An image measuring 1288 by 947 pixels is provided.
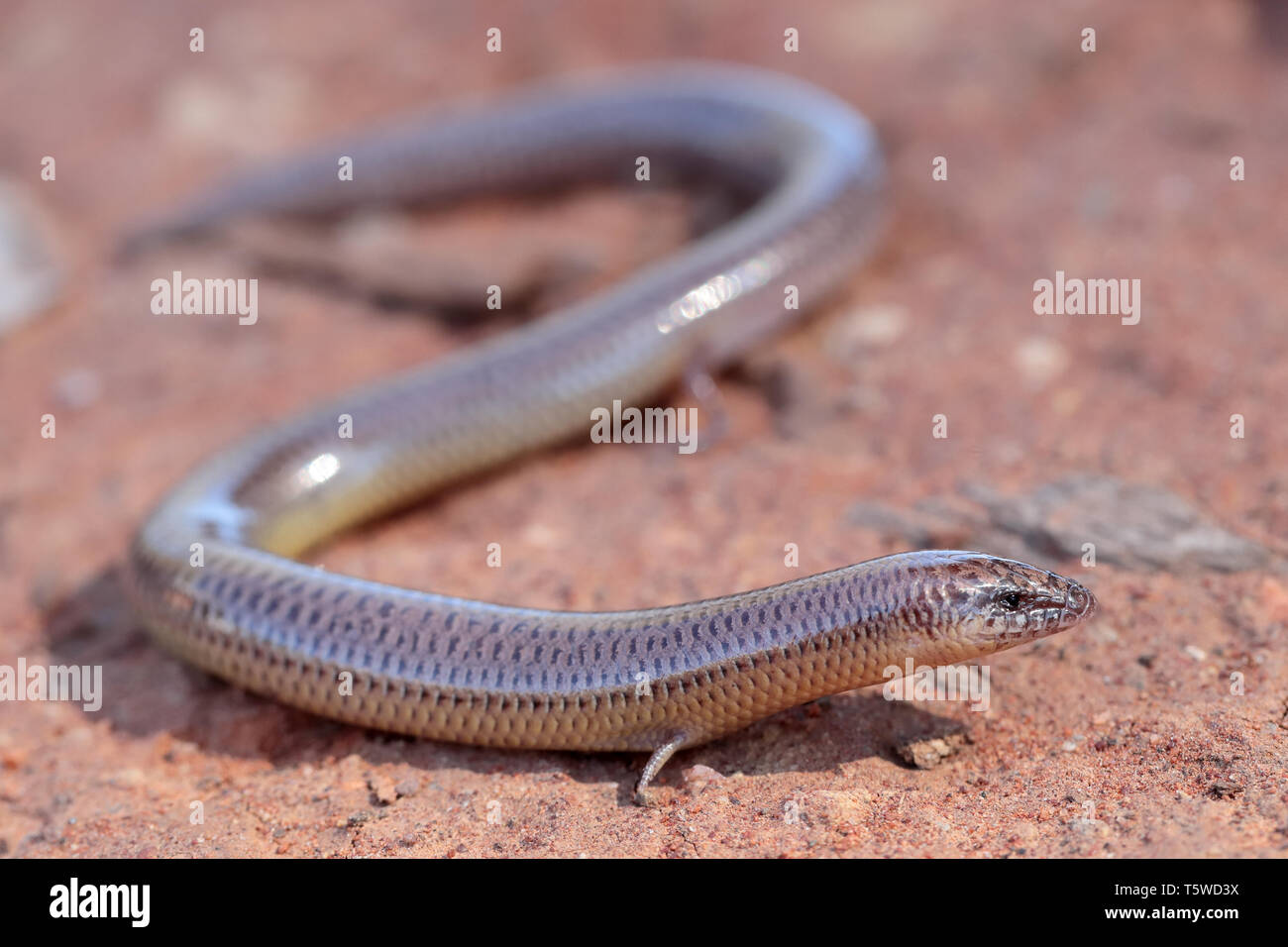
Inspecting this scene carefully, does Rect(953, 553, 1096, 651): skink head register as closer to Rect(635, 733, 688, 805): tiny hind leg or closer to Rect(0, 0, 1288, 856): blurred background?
Rect(0, 0, 1288, 856): blurred background

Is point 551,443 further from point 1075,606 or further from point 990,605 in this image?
point 1075,606

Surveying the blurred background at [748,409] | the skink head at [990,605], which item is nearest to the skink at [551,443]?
the skink head at [990,605]

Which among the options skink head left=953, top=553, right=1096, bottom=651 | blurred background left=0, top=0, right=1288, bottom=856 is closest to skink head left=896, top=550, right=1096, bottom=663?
skink head left=953, top=553, right=1096, bottom=651

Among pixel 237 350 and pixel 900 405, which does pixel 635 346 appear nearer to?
pixel 900 405

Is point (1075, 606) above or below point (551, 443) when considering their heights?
below

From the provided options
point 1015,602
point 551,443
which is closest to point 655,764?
point 1015,602

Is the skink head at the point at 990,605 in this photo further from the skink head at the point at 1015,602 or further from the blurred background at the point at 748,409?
the blurred background at the point at 748,409
